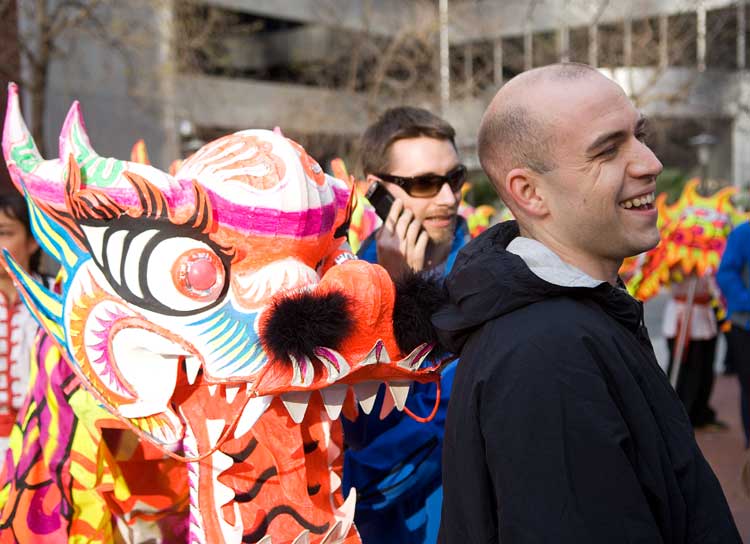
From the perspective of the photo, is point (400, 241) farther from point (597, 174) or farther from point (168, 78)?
point (168, 78)

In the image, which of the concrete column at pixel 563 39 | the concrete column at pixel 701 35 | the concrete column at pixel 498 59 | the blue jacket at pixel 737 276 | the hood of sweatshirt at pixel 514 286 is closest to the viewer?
the hood of sweatshirt at pixel 514 286

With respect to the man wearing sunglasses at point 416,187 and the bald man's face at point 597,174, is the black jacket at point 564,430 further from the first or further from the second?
the man wearing sunglasses at point 416,187

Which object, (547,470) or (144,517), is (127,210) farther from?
(547,470)

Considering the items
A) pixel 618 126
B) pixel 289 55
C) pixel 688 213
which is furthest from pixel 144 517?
pixel 289 55

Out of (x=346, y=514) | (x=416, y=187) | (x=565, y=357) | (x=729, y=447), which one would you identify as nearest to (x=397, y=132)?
(x=416, y=187)

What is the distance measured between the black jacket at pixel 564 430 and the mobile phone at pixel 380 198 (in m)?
1.50

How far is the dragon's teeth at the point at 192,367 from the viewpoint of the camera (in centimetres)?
214

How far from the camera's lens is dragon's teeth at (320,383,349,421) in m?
2.08

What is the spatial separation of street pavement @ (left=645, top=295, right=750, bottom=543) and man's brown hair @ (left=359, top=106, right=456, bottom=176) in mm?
1919

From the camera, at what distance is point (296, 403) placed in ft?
6.73

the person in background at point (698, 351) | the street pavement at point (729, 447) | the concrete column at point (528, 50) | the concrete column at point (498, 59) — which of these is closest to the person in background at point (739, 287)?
the street pavement at point (729, 447)

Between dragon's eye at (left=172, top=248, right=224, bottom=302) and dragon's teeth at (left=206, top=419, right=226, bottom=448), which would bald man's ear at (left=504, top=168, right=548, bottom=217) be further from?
dragon's teeth at (left=206, top=419, right=226, bottom=448)

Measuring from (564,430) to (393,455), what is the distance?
1321 mm

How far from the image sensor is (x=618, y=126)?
1555 millimetres
